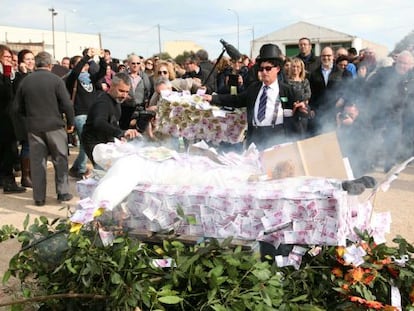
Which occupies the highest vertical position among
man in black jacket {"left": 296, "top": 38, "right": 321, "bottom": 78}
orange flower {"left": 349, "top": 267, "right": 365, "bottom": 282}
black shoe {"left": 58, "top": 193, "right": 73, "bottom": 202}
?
man in black jacket {"left": 296, "top": 38, "right": 321, "bottom": 78}

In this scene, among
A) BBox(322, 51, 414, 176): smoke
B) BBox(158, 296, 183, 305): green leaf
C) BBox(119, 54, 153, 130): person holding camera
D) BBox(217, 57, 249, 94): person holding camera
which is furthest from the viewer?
BBox(217, 57, 249, 94): person holding camera

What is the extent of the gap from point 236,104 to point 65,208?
2.11 meters

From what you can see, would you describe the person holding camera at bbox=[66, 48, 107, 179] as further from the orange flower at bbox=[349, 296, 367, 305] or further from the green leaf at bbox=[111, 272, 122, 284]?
the orange flower at bbox=[349, 296, 367, 305]

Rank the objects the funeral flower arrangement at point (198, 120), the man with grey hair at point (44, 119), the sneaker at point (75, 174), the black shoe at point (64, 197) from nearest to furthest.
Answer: the man with grey hair at point (44, 119) < the funeral flower arrangement at point (198, 120) < the black shoe at point (64, 197) < the sneaker at point (75, 174)

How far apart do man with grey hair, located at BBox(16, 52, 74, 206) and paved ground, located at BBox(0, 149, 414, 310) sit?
0.74ft

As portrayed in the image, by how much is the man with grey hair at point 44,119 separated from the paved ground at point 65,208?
0.74ft

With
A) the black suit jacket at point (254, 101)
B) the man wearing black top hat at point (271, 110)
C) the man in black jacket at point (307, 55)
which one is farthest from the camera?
the man in black jacket at point (307, 55)

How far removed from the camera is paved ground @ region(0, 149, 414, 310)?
184 inches

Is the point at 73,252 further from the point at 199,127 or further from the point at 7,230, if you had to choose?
the point at 199,127

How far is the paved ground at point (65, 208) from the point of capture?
4.67 meters

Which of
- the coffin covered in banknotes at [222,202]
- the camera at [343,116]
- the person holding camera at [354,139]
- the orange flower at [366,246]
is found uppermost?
the camera at [343,116]

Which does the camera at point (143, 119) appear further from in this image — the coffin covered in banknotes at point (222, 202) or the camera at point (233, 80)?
the coffin covered in banknotes at point (222, 202)

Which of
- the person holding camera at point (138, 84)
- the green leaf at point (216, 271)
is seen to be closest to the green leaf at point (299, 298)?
the green leaf at point (216, 271)

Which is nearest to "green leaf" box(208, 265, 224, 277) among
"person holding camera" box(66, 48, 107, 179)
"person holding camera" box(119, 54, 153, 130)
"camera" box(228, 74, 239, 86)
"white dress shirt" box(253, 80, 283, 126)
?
"white dress shirt" box(253, 80, 283, 126)
